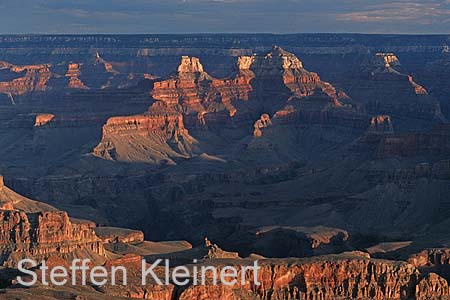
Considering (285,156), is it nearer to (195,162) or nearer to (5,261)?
(195,162)

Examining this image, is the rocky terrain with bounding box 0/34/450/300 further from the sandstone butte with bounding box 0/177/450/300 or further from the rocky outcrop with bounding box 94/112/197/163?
the rocky outcrop with bounding box 94/112/197/163

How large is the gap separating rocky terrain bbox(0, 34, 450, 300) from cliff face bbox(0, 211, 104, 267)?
138 mm

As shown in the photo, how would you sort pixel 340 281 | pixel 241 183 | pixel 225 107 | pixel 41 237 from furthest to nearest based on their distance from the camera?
pixel 225 107, pixel 241 183, pixel 41 237, pixel 340 281

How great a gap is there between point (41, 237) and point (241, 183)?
172 ft

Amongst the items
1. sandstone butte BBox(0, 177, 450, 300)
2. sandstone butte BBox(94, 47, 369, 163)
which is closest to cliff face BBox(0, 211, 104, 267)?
sandstone butte BBox(0, 177, 450, 300)

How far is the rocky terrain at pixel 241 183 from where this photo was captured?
67.9 m

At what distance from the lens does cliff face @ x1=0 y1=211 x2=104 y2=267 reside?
284 ft

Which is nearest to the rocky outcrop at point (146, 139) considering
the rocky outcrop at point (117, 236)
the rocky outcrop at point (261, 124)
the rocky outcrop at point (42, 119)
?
the rocky outcrop at point (261, 124)

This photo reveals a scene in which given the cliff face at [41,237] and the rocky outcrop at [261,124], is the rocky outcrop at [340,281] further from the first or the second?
the rocky outcrop at [261,124]

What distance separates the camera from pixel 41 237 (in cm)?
8812

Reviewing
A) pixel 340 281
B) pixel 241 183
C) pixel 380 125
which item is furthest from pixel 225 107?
pixel 340 281

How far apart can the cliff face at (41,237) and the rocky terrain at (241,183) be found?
5.4 inches

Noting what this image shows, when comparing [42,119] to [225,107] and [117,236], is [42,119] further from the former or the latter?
[117,236]

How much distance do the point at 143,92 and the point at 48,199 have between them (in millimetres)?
50861
